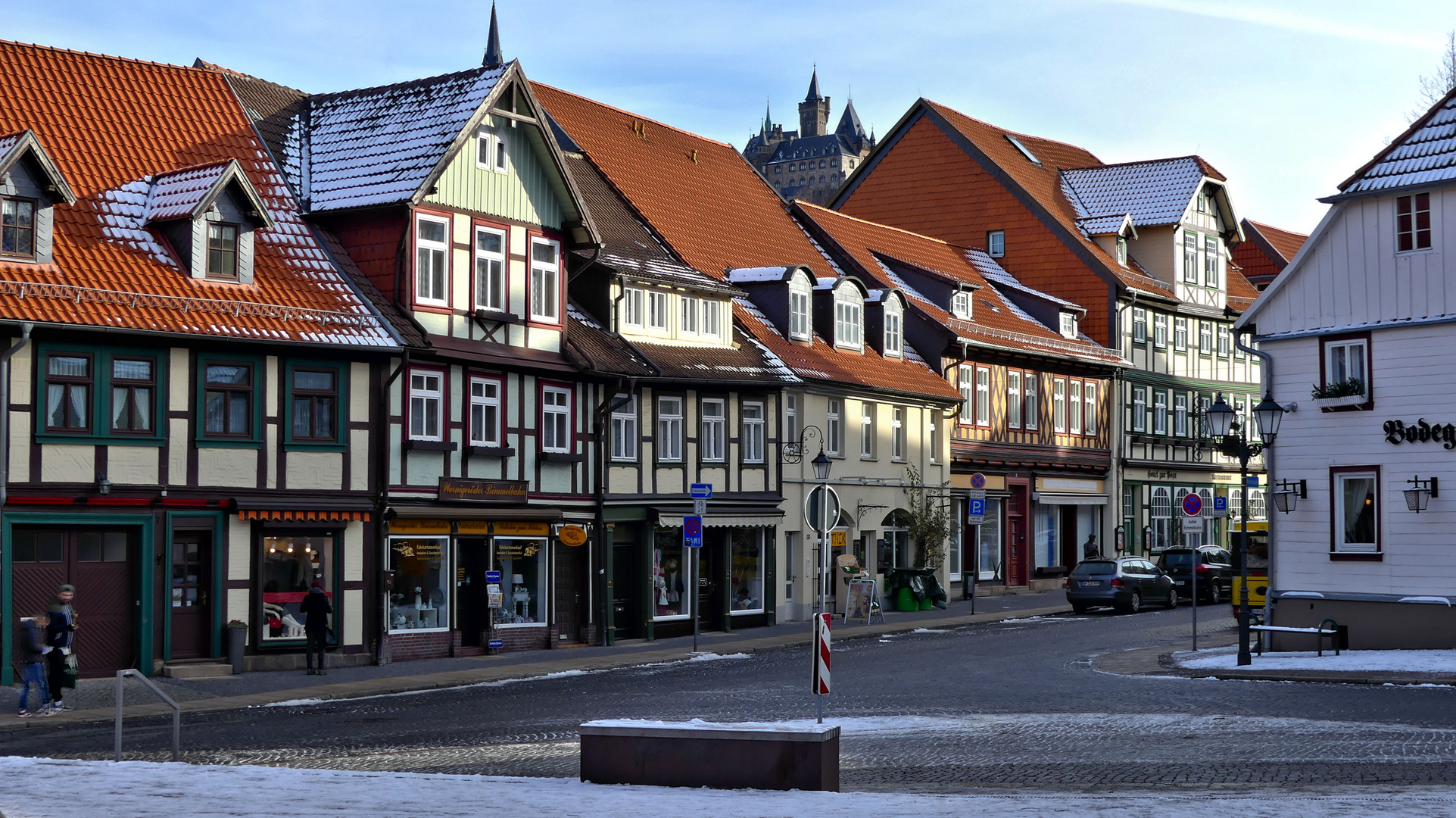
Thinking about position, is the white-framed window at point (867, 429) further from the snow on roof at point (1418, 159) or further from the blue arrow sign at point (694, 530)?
the snow on roof at point (1418, 159)

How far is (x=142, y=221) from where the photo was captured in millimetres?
28953

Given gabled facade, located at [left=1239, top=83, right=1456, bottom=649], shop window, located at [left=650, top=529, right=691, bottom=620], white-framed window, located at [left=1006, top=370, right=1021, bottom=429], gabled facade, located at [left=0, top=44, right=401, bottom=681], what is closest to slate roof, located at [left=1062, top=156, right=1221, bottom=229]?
white-framed window, located at [left=1006, top=370, right=1021, bottom=429]

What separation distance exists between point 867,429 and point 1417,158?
18.1m

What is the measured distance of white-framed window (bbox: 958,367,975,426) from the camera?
49.4 m

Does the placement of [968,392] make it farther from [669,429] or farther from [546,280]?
[546,280]

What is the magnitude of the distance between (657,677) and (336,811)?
15.7 m

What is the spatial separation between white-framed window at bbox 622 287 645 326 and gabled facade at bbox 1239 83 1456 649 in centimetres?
1328

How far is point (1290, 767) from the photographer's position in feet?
50.9

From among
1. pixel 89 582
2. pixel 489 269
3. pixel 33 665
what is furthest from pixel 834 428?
pixel 33 665

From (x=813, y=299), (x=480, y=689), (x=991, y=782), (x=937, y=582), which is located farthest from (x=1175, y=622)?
(x=991, y=782)

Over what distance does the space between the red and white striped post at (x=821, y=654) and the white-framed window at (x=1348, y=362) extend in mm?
15963

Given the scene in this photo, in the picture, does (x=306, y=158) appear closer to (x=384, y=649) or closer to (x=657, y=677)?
(x=384, y=649)

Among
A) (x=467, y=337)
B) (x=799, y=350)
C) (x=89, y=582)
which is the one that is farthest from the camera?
(x=799, y=350)

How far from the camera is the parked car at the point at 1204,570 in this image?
4612 centimetres
